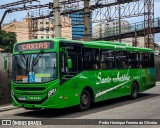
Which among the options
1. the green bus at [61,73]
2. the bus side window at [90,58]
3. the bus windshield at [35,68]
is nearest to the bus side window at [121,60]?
the green bus at [61,73]

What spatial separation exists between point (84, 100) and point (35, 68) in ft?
8.36

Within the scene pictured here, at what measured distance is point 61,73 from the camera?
12797 mm

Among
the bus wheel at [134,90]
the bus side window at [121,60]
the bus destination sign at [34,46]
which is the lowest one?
the bus wheel at [134,90]

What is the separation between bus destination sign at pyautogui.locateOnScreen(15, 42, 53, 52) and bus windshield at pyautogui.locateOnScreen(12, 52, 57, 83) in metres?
0.26

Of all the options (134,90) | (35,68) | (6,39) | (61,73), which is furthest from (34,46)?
(6,39)

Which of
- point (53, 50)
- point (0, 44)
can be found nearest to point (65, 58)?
point (53, 50)

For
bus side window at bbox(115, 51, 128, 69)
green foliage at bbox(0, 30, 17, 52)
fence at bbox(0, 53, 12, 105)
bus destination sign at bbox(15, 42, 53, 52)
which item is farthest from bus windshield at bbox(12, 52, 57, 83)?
green foliage at bbox(0, 30, 17, 52)

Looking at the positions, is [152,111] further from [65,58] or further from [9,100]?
[9,100]

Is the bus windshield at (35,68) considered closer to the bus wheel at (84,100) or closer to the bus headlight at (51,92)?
the bus headlight at (51,92)

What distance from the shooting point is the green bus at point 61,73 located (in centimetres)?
1270

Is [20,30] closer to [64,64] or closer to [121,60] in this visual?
[121,60]

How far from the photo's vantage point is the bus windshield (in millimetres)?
12711

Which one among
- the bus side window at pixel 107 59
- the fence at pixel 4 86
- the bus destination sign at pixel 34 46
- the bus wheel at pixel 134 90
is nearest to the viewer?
the bus destination sign at pixel 34 46

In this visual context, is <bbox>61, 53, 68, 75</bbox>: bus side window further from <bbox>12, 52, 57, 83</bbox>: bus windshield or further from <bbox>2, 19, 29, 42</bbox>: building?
<bbox>2, 19, 29, 42</bbox>: building
